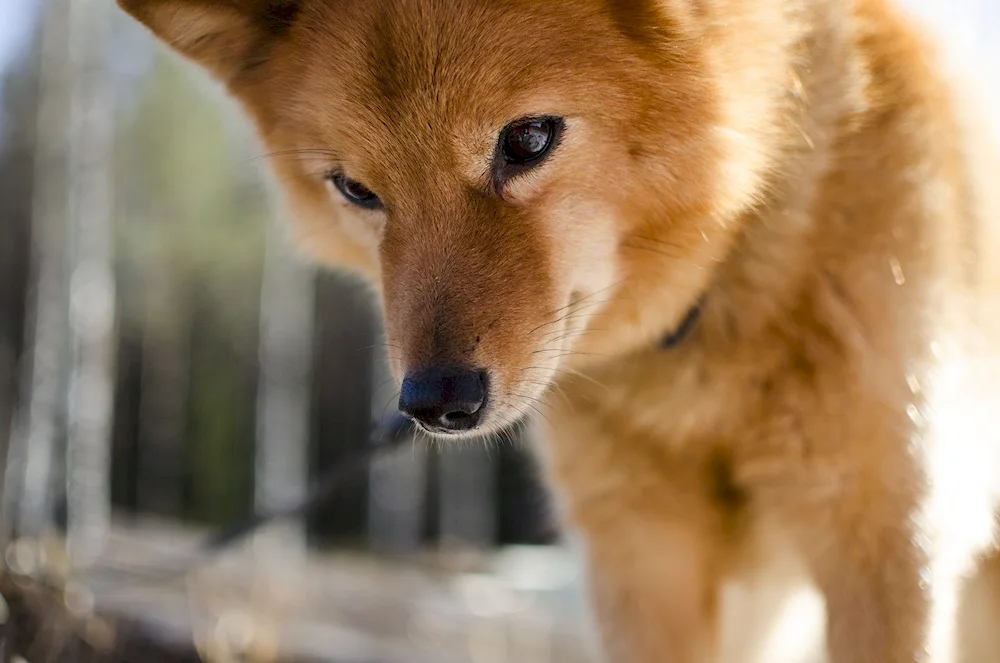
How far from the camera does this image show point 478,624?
575 cm

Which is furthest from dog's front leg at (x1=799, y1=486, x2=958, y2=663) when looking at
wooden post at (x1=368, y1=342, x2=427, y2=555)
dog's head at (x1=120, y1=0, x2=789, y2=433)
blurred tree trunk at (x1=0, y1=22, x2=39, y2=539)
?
blurred tree trunk at (x1=0, y1=22, x2=39, y2=539)

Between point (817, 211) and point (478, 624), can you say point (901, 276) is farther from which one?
point (478, 624)

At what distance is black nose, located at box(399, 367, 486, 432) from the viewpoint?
5.45 ft

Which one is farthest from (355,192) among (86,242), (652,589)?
(86,242)

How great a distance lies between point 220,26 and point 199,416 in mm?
13825

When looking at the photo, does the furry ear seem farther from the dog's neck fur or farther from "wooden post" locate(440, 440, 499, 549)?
"wooden post" locate(440, 440, 499, 549)

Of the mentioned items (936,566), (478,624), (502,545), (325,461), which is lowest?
(325,461)

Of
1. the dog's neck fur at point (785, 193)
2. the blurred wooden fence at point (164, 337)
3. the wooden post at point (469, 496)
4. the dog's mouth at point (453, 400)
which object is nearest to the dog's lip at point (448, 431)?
the dog's mouth at point (453, 400)

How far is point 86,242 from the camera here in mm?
7289

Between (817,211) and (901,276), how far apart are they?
8.7 inches

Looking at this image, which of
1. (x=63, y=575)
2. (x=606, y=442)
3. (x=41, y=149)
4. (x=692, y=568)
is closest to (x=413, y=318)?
(x=606, y=442)

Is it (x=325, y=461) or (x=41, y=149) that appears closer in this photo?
(x=41, y=149)

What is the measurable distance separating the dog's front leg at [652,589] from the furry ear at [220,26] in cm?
143

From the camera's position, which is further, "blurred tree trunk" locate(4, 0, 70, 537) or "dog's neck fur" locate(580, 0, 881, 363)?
"blurred tree trunk" locate(4, 0, 70, 537)
